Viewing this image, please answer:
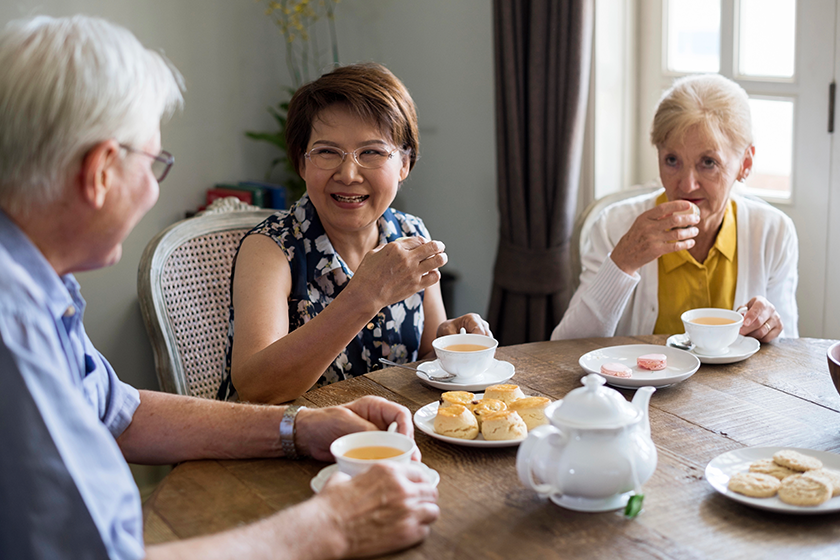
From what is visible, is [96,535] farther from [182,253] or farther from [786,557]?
[182,253]

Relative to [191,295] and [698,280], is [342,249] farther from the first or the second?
[698,280]

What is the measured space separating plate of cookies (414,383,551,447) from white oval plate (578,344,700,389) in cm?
28

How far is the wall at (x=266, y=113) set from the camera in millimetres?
3186

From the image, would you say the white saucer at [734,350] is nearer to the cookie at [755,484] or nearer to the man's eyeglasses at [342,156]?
the cookie at [755,484]

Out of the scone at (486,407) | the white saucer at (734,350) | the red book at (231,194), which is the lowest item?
the white saucer at (734,350)

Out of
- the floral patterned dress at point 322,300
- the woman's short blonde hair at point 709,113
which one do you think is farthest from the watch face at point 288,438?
the woman's short blonde hair at point 709,113

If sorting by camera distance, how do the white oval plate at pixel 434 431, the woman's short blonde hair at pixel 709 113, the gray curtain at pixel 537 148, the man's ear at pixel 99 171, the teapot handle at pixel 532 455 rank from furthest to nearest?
the gray curtain at pixel 537 148
the woman's short blonde hair at pixel 709 113
the white oval plate at pixel 434 431
the teapot handle at pixel 532 455
the man's ear at pixel 99 171

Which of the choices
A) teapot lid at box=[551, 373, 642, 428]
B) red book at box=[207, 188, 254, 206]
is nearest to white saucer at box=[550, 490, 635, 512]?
teapot lid at box=[551, 373, 642, 428]

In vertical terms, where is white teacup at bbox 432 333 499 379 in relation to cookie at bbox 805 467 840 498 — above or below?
above

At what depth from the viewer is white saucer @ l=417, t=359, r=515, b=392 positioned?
153 centimetres

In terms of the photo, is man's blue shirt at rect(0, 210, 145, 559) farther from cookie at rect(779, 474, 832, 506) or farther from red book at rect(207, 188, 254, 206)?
red book at rect(207, 188, 254, 206)

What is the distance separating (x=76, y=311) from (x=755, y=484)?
982 millimetres

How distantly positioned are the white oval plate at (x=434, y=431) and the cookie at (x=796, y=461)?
1.26 feet

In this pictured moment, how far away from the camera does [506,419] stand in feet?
4.12
